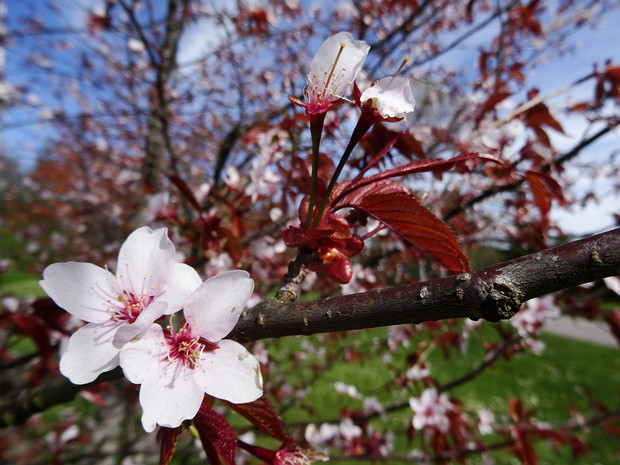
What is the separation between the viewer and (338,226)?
0.56 m

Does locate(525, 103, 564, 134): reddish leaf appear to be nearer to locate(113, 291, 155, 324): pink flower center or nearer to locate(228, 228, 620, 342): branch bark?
locate(228, 228, 620, 342): branch bark

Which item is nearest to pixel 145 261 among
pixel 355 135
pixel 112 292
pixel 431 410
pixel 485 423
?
pixel 112 292

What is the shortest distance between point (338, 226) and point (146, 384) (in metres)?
0.37

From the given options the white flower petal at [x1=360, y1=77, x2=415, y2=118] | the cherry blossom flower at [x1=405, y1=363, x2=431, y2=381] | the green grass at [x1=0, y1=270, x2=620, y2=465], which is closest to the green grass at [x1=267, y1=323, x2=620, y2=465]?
the green grass at [x1=0, y1=270, x2=620, y2=465]

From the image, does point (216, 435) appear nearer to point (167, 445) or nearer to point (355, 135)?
point (167, 445)

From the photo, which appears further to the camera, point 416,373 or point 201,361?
point 416,373

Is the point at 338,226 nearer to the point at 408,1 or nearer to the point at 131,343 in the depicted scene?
the point at 131,343

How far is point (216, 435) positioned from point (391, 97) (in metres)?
0.59

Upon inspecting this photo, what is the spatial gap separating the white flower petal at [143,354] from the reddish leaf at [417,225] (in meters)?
0.38

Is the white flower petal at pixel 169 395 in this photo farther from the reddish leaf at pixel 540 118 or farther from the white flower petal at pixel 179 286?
the reddish leaf at pixel 540 118

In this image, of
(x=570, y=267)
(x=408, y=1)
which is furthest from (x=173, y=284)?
(x=408, y=1)

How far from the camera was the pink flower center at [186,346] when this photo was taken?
51 cm

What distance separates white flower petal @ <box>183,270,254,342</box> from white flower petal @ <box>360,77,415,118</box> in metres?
0.32

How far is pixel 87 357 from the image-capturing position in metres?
0.48
